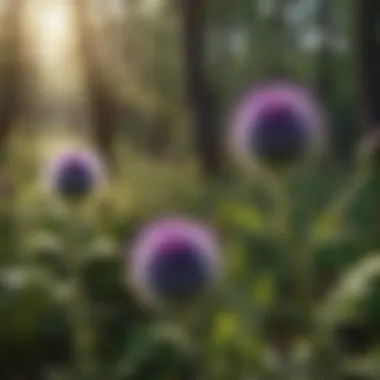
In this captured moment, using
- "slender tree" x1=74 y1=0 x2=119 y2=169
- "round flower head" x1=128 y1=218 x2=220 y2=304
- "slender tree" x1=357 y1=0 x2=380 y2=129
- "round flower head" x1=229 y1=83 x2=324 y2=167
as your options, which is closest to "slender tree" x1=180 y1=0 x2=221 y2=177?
"slender tree" x1=74 y1=0 x2=119 y2=169

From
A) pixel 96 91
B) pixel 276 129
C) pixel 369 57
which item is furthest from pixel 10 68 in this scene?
pixel 276 129

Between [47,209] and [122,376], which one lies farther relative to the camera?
[47,209]

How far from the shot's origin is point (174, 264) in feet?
4.71

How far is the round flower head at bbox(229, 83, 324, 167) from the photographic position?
1522 millimetres

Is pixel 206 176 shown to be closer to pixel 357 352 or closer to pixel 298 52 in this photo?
pixel 298 52

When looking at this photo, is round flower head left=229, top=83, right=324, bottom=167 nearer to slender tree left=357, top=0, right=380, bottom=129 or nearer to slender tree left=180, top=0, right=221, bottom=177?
slender tree left=357, top=0, right=380, bottom=129

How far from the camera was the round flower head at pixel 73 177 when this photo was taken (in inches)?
77.7

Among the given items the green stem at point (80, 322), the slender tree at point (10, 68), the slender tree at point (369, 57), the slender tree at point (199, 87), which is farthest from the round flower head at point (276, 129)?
the slender tree at point (199, 87)

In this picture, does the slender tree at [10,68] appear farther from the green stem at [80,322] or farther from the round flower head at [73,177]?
the green stem at [80,322]

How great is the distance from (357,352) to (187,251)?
0.62m

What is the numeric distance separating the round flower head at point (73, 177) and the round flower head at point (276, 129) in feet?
1.29

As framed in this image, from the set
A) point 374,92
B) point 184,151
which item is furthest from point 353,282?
point 184,151

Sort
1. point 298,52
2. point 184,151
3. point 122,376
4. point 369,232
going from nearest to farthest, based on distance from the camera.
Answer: point 122,376, point 369,232, point 184,151, point 298,52

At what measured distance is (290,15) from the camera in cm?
627
